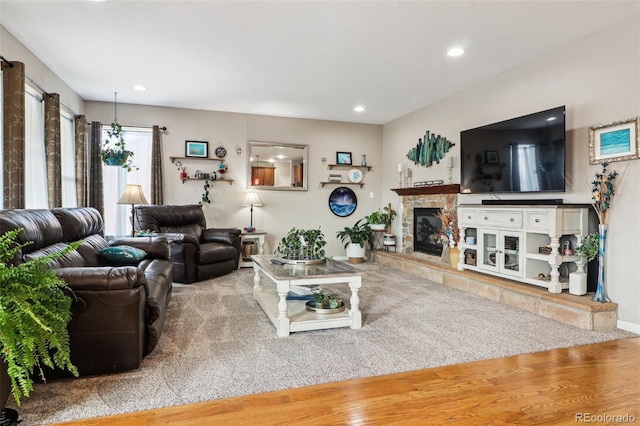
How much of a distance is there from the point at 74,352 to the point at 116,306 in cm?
33

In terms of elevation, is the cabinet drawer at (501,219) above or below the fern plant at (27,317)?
above

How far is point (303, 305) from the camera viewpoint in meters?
3.29

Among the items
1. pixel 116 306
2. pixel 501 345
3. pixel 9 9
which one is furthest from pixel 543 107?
pixel 9 9

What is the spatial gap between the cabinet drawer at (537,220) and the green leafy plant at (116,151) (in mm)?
5259

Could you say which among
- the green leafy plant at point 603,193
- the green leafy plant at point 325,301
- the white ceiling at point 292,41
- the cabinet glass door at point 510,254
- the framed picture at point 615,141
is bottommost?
the green leafy plant at point 325,301

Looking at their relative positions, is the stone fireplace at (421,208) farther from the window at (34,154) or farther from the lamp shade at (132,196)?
the window at (34,154)

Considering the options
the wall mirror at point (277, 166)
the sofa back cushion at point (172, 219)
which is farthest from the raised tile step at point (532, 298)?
the sofa back cushion at point (172, 219)

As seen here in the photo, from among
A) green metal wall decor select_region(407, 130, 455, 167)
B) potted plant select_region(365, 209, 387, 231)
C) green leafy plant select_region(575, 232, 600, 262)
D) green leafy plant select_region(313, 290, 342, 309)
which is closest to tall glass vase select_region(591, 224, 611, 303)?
green leafy plant select_region(575, 232, 600, 262)

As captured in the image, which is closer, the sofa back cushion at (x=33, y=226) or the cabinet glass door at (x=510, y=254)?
the sofa back cushion at (x=33, y=226)

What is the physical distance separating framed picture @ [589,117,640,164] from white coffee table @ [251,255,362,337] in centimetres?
240

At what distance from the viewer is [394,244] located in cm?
A: 638

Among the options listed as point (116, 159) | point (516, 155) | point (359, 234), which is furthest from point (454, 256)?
point (116, 159)

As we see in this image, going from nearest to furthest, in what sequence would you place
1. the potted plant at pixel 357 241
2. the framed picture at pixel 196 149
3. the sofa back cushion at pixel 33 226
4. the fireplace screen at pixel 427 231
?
the sofa back cushion at pixel 33 226 → the fireplace screen at pixel 427 231 → the framed picture at pixel 196 149 → the potted plant at pixel 357 241

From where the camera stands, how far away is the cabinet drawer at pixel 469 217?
4.29 m
